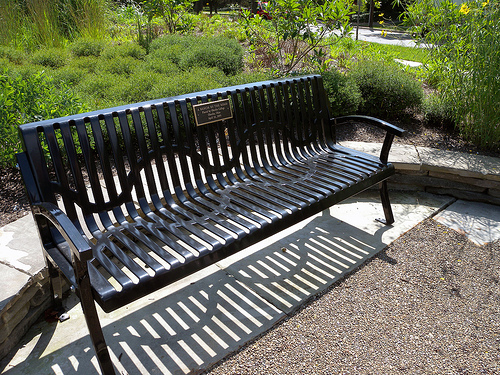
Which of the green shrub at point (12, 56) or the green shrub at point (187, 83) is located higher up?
the green shrub at point (12, 56)

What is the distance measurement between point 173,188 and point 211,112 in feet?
1.93

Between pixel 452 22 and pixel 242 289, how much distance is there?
4.18 m

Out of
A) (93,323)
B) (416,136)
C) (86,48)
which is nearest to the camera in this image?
(93,323)

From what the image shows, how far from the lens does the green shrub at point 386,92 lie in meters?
5.25

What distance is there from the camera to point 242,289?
2.80 m

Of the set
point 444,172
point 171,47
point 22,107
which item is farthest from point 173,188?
point 171,47

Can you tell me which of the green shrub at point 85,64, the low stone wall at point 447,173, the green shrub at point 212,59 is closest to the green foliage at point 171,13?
the green shrub at point 212,59

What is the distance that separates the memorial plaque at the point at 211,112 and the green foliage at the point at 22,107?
4.60 ft

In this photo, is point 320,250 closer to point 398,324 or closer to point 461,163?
point 398,324

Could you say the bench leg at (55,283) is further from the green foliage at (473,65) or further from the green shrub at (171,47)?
the green shrub at (171,47)

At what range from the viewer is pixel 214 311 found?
260 centimetres

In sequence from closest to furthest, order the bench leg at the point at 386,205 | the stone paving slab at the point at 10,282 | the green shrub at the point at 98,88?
the stone paving slab at the point at 10,282 < the bench leg at the point at 386,205 < the green shrub at the point at 98,88

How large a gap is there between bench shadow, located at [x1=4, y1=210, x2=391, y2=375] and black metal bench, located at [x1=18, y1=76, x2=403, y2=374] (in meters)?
0.30

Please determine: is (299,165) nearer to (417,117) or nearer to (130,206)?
(130,206)
